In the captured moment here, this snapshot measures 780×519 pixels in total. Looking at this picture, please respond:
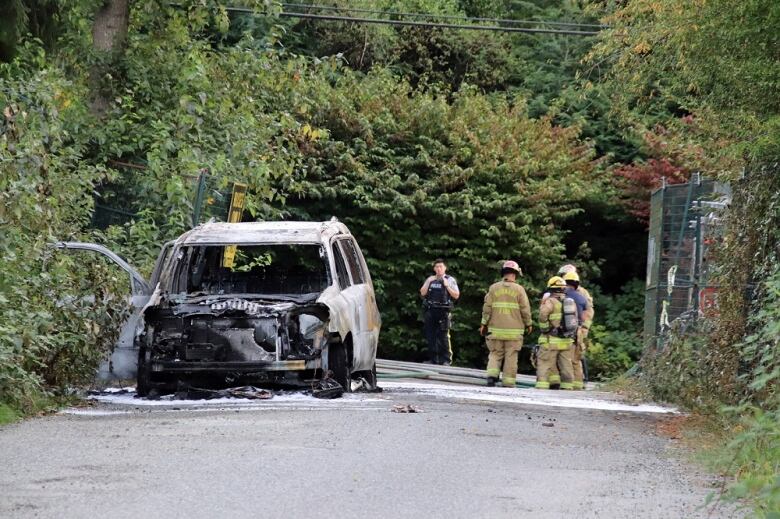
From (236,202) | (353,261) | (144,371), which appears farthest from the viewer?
(236,202)

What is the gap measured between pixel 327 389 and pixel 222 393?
1.00m

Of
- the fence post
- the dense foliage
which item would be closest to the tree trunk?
the fence post

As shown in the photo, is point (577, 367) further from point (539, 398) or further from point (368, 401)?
point (368, 401)

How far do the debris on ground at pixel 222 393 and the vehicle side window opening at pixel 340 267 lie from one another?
1.62 metres

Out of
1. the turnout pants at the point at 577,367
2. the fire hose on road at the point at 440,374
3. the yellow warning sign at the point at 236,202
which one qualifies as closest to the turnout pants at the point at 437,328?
the fire hose on road at the point at 440,374

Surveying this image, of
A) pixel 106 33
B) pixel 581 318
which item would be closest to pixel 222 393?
pixel 581 318

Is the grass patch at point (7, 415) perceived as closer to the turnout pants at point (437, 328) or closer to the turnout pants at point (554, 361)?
the turnout pants at point (554, 361)

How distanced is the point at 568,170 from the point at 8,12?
16961 millimetres

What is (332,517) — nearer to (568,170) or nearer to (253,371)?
(253,371)

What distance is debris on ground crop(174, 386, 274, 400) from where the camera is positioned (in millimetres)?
13773

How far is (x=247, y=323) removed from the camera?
44.5ft

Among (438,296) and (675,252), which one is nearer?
(675,252)

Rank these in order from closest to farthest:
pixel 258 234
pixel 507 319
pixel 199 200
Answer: pixel 258 234 → pixel 199 200 → pixel 507 319

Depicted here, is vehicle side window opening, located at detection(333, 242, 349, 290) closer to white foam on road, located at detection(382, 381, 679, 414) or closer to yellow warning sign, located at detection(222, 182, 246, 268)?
white foam on road, located at detection(382, 381, 679, 414)
